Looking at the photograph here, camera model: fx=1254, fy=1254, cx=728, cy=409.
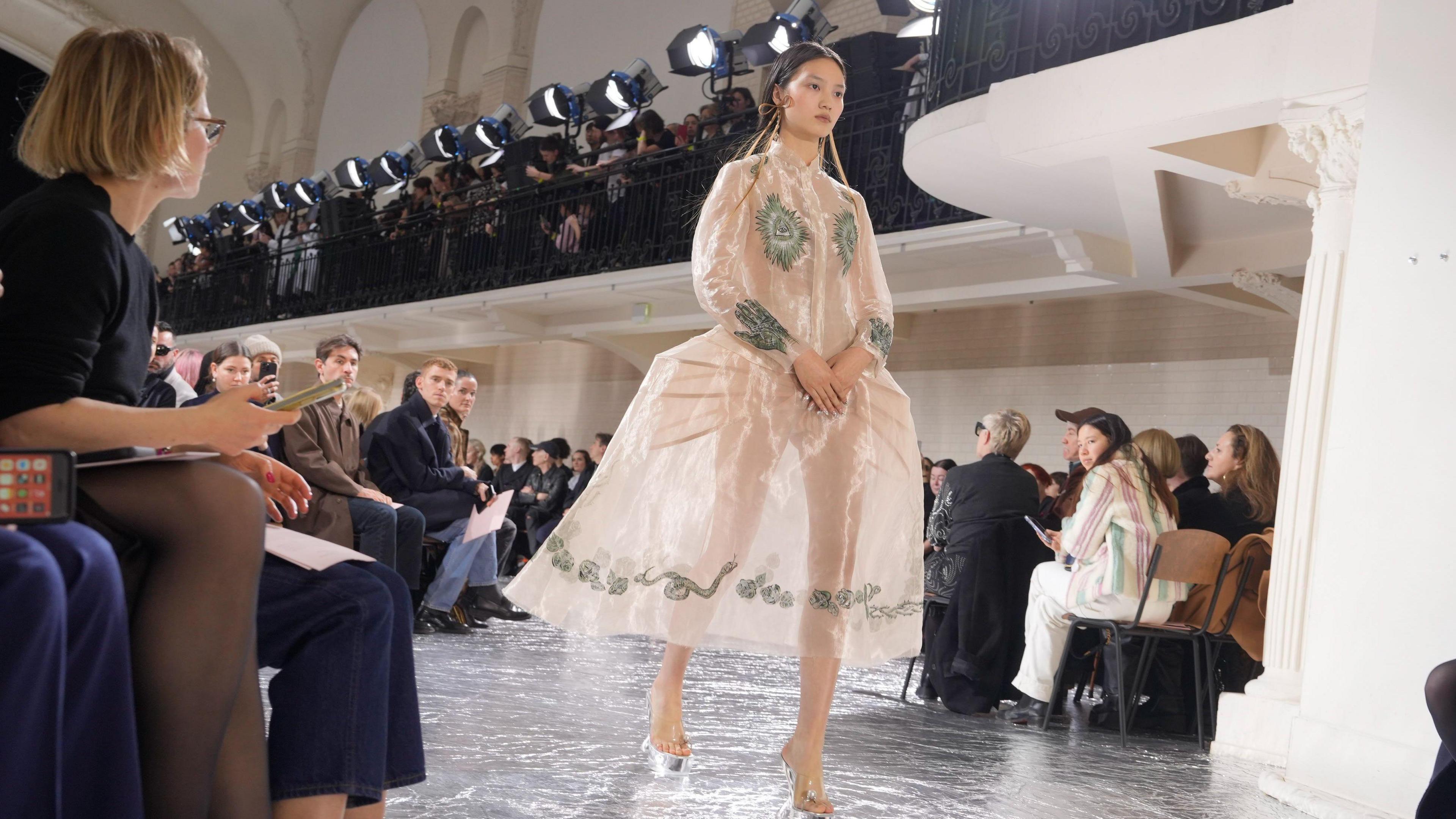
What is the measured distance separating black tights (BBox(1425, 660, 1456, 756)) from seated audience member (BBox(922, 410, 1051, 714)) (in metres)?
3.32

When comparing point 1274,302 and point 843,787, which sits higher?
point 1274,302

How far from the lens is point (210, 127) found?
5.73 ft

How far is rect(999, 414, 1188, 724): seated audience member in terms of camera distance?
5105 mm

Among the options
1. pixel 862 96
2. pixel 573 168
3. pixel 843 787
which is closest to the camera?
pixel 843 787

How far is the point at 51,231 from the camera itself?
57.4 inches

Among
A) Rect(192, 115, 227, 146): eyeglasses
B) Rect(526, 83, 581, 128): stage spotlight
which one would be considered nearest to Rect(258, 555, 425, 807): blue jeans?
Rect(192, 115, 227, 146): eyeglasses

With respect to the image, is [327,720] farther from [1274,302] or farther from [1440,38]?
[1274,302]

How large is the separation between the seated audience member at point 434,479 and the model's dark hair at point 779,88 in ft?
11.0

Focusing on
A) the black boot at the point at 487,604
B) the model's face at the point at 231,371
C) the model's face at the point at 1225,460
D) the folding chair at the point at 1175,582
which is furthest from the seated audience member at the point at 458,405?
the model's face at the point at 1225,460

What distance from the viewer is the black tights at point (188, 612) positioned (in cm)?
141

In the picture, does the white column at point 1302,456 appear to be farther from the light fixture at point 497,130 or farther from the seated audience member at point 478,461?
the light fixture at point 497,130

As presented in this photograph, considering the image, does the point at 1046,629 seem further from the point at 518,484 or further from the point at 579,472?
the point at 518,484

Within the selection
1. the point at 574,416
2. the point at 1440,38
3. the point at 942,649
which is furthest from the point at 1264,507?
the point at 574,416

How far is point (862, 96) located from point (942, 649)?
237 inches
